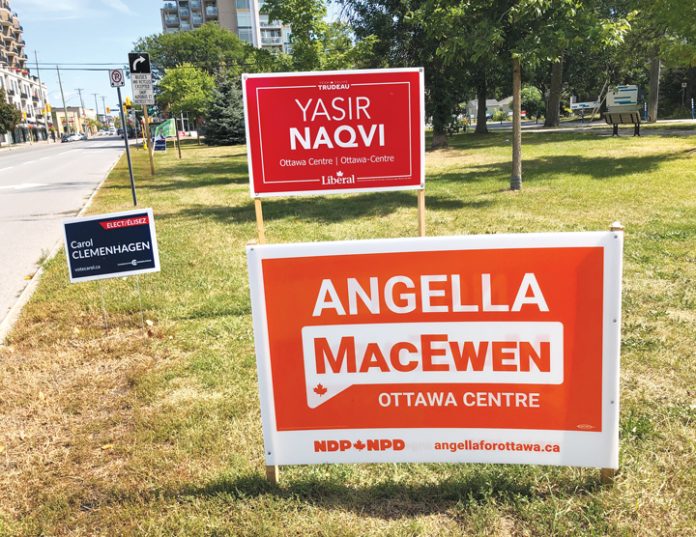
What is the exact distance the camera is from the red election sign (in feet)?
12.8

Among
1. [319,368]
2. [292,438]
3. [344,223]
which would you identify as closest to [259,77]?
[319,368]

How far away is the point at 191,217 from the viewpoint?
1102cm

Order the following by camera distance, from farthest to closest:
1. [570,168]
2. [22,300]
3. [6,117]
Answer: [6,117] < [570,168] < [22,300]

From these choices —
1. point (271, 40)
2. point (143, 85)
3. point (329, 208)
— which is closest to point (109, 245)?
point (329, 208)

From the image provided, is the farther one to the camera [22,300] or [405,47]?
[405,47]

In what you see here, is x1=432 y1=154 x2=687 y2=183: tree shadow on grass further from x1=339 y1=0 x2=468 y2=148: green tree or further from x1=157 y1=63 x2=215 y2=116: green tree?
x1=157 y1=63 x2=215 y2=116: green tree

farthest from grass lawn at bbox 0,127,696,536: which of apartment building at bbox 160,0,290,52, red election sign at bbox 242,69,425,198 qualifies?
apartment building at bbox 160,0,290,52

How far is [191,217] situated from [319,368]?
8.83 metres

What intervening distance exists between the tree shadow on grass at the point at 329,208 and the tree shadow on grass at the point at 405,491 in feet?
23.1

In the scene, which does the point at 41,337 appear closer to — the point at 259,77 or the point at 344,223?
the point at 259,77

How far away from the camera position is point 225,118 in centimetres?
4212

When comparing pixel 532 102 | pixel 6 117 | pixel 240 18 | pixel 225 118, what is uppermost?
pixel 240 18

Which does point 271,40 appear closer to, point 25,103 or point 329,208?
point 25,103

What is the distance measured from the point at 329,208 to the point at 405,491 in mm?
8692
